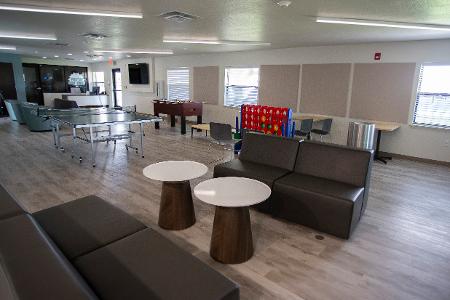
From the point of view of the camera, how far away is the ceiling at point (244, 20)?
331 centimetres

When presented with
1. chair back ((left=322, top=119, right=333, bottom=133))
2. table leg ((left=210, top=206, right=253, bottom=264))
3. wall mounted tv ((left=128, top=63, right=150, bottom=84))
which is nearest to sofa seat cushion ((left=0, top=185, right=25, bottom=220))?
table leg ((left=210, top=206, right=253, bottom=264))

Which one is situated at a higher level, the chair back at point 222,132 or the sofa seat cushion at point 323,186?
the chair back at point 222,132

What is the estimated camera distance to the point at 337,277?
89.7 inches

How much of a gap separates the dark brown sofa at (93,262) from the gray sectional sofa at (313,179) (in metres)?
1.58

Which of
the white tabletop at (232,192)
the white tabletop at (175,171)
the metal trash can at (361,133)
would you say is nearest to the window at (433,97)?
the metal trash can at (361,133)

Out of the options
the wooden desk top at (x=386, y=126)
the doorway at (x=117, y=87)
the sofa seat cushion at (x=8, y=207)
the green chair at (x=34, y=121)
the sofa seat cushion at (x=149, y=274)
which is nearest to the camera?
the sofa seat cushion at (x=149, y=274)

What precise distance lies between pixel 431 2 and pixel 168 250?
3.53 meters

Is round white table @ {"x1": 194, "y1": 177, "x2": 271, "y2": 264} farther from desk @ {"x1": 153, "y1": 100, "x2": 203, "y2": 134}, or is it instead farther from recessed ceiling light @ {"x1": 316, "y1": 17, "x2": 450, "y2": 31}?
desk @ {"x1": 153, "y1": 100, "x2": 203, "y2": 134}

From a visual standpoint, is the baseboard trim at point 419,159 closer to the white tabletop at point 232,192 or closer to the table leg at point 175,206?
the white tabletop at point 232,192

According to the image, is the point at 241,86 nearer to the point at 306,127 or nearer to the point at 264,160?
the point at 306,127

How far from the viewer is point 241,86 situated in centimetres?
867

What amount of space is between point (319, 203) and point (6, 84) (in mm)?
13206

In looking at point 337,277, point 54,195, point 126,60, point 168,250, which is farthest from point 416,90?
point 126,60

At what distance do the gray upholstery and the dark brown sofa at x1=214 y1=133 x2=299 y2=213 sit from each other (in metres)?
0.16
